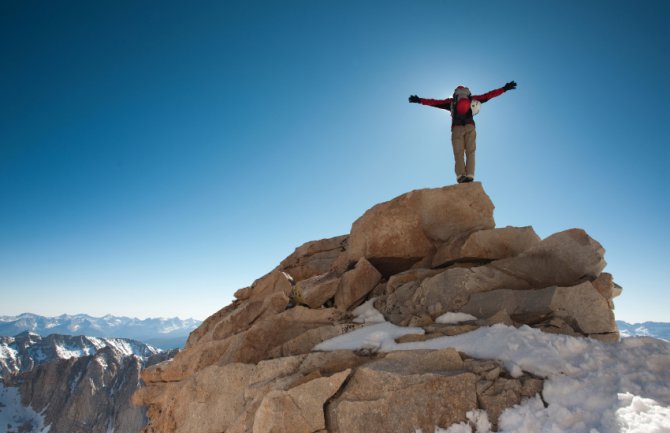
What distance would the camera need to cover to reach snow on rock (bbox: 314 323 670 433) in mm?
6477

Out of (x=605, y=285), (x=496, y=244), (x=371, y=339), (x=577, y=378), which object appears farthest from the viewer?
(x=496, y=244)

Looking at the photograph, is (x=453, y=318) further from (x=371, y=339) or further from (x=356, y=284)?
(x=356, y=284)

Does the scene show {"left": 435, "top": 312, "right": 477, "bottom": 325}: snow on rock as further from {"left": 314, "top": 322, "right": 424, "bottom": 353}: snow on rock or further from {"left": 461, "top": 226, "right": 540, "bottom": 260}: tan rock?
{"left": 461, "top": 226, "right": 540, "bottom": 260}: tan rock

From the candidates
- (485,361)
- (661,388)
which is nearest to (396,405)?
(485,361)

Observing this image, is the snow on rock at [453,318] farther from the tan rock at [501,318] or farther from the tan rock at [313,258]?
the tan rock at [313,258]

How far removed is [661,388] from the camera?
717 centimetres

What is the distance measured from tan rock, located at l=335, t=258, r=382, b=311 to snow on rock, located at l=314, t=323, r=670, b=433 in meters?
4.33

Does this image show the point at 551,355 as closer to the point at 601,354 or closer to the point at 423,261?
the point at 601,354

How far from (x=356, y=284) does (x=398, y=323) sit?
321 cm

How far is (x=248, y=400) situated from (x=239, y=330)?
594 centimetres

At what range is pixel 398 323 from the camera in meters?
12.5

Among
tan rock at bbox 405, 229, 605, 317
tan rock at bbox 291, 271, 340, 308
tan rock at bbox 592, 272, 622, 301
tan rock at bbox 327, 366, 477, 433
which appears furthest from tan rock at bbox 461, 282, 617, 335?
tan rock at bbox 291, 271, 340, 308

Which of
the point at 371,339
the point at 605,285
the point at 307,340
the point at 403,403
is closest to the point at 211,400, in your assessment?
the point at 307,340

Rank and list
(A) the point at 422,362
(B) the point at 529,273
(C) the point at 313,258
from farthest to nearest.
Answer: (C) the point at 313,258 → (B) the point at 529,273 → (A) the point at 422,362
